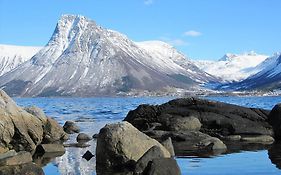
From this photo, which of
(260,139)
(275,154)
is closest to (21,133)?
(275,154)

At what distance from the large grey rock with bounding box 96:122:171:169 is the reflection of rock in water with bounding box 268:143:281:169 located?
5.65m

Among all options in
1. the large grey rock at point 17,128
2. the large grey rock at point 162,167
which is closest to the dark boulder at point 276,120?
the large grey rock at point 17,128

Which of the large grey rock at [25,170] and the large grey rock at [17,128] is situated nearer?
the large grey rock at [25,170]

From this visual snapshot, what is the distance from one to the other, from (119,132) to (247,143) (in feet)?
43.2

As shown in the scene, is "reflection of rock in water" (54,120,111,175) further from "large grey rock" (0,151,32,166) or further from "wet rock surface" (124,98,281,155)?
"wet rock surface" (124,98,281,155)

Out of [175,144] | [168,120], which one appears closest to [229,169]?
[175,144]

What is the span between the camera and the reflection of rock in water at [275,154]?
25423mm

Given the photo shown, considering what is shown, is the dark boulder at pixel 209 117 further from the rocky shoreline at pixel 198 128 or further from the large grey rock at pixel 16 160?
the large grey rock at pixel 16 160

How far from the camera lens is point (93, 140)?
3916cm

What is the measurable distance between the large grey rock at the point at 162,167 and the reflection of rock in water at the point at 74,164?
3.92 meters

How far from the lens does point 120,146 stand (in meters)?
24.4

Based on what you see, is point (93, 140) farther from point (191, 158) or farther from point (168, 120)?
point (191, 158)

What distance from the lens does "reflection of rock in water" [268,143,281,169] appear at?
25423mm

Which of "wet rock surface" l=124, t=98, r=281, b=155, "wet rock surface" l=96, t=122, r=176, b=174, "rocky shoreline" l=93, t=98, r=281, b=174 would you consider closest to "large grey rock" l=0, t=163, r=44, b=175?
"wet rock surface" l=96, t=122, r=176, b=174
